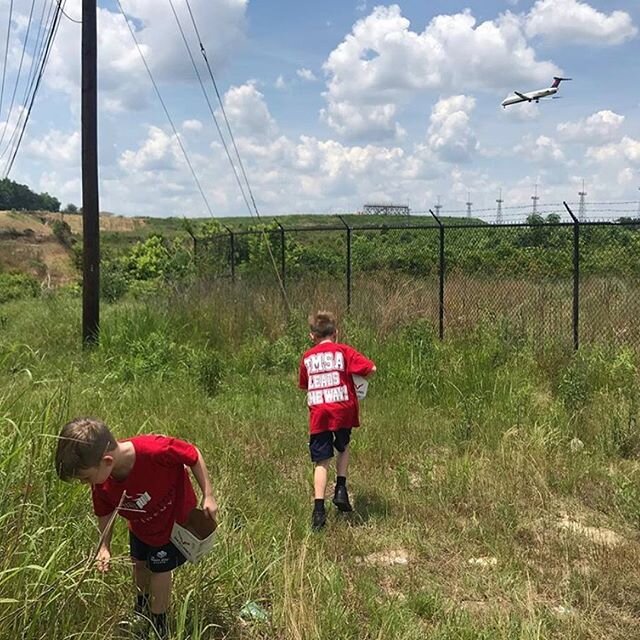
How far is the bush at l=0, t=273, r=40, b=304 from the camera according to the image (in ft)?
83.7

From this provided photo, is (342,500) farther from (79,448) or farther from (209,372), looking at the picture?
(209,372)

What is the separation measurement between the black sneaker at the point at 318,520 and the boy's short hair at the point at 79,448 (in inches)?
90.3

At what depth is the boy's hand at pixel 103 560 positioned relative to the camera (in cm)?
279

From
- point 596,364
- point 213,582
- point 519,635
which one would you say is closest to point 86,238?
point 596,364

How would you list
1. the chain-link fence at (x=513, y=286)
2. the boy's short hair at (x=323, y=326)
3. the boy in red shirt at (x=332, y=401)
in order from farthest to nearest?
the chain-link fence at (x=513, y=286) → the boy's short hair at (x=323, y=326) → the boy in red shirt at (x=332, y=401)

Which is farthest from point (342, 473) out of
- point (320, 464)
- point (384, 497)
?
point (384, 497)

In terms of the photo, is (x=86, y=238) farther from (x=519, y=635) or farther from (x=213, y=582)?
(x=519, y=635)

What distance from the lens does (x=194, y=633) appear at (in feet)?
9.36

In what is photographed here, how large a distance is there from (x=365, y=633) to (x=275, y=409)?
446 cm

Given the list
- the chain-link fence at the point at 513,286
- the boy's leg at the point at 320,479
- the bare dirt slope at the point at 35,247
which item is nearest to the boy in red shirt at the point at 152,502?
the boy's leg at the point at 320,479

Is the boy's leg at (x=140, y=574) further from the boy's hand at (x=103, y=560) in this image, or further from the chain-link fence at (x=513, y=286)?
the chain-link fence at (x=513, y=286)

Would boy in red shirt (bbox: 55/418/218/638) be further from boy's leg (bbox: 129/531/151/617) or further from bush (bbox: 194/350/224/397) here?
bush (bbox: 194/350/224/397)

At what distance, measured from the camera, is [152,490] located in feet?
9.72

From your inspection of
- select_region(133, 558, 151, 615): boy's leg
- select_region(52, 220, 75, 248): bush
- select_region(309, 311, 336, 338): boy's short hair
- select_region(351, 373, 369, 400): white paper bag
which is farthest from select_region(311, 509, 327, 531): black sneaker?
select_region(52, 220, 75, 248): bush
